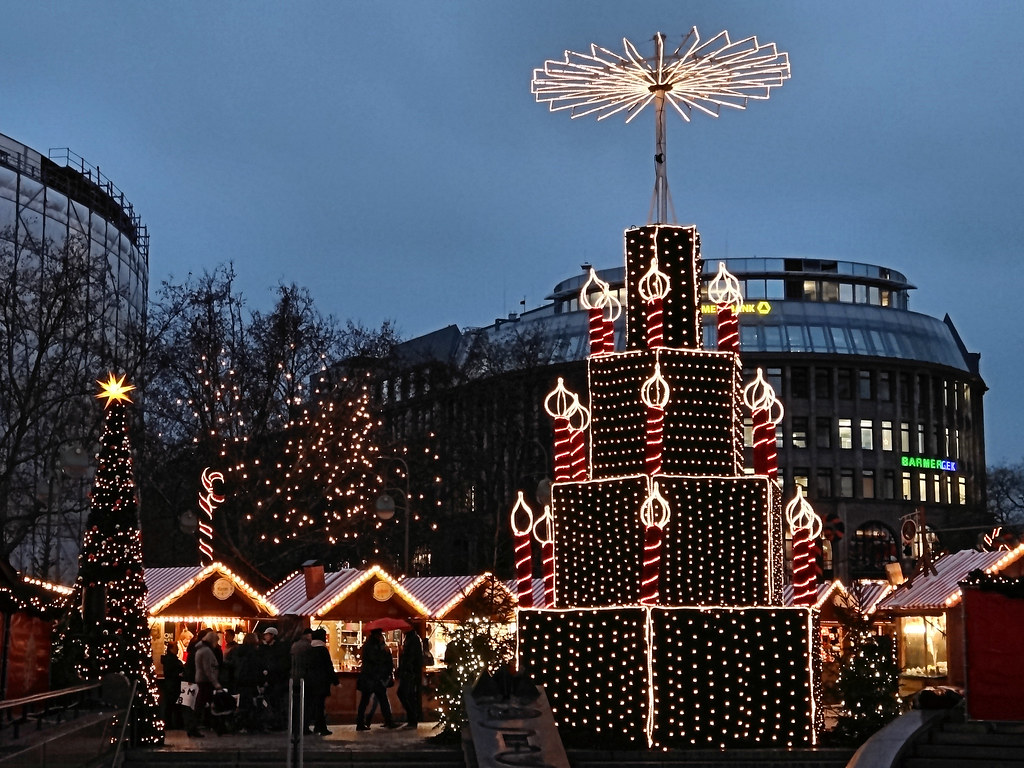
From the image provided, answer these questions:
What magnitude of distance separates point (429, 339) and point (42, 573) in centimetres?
5528

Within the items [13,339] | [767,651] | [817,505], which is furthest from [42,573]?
[817,505]

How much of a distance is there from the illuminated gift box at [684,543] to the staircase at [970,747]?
310 centimetres

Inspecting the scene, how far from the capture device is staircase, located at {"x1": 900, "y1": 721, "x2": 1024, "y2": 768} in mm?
17062

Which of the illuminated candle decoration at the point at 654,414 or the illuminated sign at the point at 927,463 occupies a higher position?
the illuminated sign at the point at 927,463

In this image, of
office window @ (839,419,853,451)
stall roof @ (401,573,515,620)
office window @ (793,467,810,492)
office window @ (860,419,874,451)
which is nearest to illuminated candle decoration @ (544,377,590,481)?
stall roof @ (401,573,515,620)

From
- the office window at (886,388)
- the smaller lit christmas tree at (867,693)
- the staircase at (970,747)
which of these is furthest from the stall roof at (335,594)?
the office window at (886,388)

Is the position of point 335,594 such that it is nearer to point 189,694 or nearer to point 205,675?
point 189,694

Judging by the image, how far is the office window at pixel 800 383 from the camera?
86938 millimetres

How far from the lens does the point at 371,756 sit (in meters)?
19.5

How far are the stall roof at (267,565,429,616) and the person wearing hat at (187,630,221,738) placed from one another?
26.4 ft

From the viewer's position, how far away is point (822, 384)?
288 feet

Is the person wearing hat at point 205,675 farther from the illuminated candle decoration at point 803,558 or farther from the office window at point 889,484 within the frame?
the office window at point 889,484

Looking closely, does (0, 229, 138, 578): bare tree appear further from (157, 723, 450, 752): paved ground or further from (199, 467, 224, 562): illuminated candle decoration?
(157, 723, 450, 752): paved ground

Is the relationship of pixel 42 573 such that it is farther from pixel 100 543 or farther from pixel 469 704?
pixel 469 704
